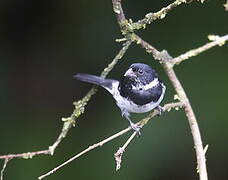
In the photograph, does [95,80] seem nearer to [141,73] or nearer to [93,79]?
[93,79]

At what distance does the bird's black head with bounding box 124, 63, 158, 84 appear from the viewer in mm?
2697

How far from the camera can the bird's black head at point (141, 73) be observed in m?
2.70

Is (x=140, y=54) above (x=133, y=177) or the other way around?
above

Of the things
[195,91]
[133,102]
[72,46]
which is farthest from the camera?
[72,46]

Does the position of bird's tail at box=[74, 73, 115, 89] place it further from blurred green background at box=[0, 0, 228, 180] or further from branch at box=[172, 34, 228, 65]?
branch at box=[172, 34, 228, 65]

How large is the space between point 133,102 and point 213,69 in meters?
1.02

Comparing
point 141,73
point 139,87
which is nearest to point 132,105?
point 139,87

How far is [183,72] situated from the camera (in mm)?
3721

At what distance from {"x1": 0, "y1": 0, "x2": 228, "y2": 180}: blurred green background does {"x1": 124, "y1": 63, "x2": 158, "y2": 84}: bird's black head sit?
0.79 meters

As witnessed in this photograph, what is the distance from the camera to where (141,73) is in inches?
107

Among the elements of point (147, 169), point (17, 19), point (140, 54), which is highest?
point (17, 19)

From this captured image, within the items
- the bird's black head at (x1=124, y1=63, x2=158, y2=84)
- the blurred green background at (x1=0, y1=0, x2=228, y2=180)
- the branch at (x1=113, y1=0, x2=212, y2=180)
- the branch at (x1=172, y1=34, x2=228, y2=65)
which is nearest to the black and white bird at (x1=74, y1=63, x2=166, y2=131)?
the bird's black head at (x1=124, y1=63, x2=158, y2=84)

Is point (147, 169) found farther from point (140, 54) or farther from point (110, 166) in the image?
point (140, 54)

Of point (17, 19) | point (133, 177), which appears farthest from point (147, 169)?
point (17, 19)
